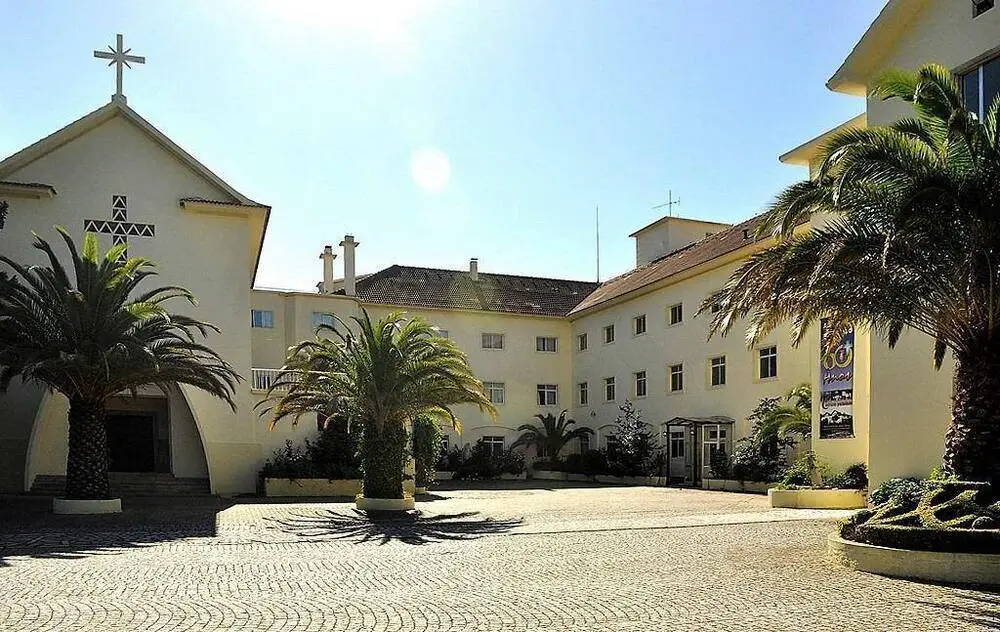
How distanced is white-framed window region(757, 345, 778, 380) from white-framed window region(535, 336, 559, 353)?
1517cm

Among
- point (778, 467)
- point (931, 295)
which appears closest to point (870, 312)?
point (931, 295)

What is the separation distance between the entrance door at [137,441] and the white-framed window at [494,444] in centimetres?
1627

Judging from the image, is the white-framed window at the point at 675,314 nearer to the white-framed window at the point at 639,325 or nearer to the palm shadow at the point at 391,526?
the white-framed window at the point at 639,325

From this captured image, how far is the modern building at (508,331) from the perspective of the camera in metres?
19.3

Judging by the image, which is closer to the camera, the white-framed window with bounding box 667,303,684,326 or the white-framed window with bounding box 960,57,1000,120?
the white-framed window with bounding box 960,57,1000,120

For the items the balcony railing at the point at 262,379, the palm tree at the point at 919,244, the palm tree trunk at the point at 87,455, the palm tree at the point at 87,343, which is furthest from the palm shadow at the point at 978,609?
the balcony railing at the point at 262,379

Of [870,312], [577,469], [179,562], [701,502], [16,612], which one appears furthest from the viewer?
[577,469]

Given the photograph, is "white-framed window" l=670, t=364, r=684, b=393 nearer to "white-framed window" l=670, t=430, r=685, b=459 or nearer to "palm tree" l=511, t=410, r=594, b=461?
"white-framed window" l=670, t=430, r=685, b=459

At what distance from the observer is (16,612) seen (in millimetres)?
8273

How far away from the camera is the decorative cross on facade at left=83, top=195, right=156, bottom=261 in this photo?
25844mm

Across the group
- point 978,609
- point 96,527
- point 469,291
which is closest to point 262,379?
point 96,527

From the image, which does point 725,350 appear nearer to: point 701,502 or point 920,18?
point 701,502

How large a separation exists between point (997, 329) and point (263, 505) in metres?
17.1

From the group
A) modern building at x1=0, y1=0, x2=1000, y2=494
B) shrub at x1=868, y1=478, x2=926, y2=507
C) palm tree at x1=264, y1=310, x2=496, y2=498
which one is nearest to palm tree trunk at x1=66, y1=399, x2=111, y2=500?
modern building at x1=0, y1=0, x2=1000, y2=494
